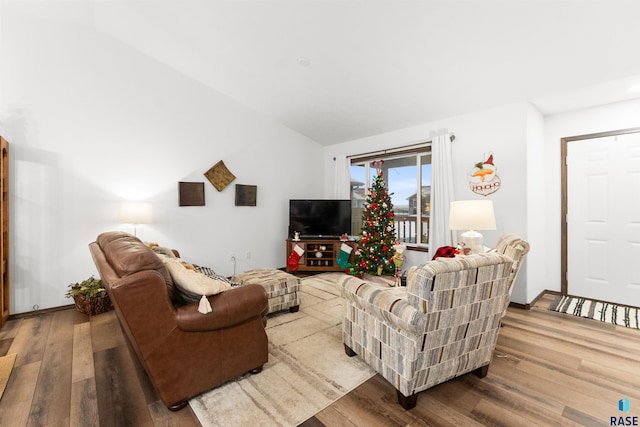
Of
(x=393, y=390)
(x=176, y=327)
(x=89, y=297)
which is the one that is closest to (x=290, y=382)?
(x=393, y=390)

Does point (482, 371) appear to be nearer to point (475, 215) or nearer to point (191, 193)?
point (475, 215)

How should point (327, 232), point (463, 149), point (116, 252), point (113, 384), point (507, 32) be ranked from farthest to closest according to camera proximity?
point (327, 232) < point (463, 149) < point (507, 32) < point (113, 384) < point (116, 252)

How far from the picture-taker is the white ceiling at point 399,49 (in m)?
2.46

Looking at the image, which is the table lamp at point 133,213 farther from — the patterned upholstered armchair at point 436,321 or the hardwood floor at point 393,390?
the patterned upholstered armchair at point 436,321

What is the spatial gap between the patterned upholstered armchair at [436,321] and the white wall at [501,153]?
2004 mm

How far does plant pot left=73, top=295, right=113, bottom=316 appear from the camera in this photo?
3201mm

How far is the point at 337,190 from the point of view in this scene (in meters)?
5.70

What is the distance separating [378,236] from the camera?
432 centimetres

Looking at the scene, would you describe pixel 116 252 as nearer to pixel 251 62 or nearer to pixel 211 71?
pixel 251 62

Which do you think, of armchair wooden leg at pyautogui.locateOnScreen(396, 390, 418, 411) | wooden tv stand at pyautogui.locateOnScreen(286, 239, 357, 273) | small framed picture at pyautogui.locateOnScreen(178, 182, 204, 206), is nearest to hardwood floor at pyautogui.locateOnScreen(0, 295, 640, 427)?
armchair wooden leg at pyautogui.locateOnScreen(396, 390, 418, 411)

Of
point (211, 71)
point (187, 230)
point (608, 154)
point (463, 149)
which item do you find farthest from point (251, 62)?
point (608, 154)

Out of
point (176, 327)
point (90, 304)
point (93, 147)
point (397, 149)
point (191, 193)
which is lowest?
point (90, 304)

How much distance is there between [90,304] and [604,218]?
6.20 meters

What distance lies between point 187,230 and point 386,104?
3.40 metres
